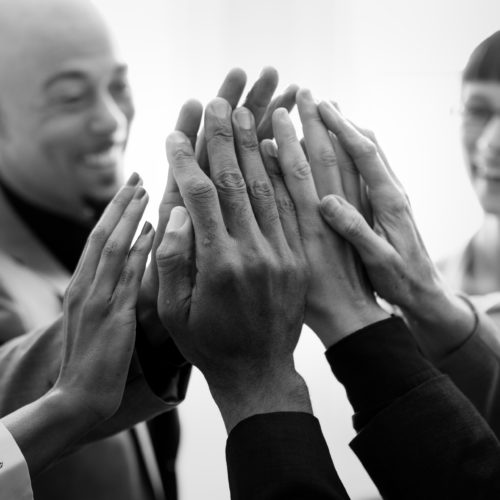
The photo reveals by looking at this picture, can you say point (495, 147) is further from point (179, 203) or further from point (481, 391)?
point (179, 203)

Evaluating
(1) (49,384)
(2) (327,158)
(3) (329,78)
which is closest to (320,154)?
(2) (327,158)

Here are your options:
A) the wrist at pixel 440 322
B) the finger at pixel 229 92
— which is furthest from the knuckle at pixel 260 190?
the wrist at pixel 440 322

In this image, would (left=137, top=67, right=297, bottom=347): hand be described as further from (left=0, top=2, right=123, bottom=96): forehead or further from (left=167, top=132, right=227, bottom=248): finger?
(left=0, top=2, right=123, bottom=96): forehead

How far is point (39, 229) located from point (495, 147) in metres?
0.63

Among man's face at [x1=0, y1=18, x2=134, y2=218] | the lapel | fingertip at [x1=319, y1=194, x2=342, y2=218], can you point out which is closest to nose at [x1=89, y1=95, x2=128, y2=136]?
man's face at [x1=0, y1=18, x2=134, y2=218]

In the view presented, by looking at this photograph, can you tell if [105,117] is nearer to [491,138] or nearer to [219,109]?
[219,109]

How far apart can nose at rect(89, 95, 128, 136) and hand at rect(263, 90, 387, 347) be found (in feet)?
0.93

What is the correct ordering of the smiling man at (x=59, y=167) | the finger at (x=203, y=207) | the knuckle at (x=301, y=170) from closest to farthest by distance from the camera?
1. the finger at (x=203, y=207)
2. the knuckle at (x=301, y=170)
3. the smiling man at (x=59, y=167)

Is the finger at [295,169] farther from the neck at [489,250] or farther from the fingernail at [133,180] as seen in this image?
the neck at [489,250]

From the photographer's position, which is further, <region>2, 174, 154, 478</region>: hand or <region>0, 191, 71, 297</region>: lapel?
<region>0, 191, 71, 297</region>: lapel

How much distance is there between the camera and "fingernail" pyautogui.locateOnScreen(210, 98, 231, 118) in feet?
2.54

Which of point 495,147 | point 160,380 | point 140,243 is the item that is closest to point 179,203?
point 140,243

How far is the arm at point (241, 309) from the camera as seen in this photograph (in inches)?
24.9

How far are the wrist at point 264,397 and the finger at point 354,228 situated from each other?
17 cm
